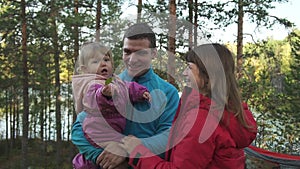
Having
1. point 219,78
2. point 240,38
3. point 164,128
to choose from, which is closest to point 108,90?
point 164,128

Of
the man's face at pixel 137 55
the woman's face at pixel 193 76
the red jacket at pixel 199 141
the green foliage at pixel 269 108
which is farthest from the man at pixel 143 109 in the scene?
the green foliage at pixel 269 108

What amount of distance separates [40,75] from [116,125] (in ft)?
55.2

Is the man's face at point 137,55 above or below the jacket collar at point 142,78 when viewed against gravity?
above

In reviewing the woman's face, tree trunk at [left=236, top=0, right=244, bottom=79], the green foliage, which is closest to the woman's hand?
the woman's face

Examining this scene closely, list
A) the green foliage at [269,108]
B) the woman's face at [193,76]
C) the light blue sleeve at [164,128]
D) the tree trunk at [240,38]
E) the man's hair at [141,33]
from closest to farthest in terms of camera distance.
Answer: the woman's face at [193,76] < the light blue sleeve at [164,128] < the man's hair at [141,33] < the green foliage at [269,108] < the tree trunk at [240,38]

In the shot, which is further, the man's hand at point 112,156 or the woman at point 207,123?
the man's hand at point 112,156

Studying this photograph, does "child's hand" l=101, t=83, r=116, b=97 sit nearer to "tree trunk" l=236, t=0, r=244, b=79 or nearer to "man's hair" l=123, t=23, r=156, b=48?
"man's hair" l=123, t=23, r=156, b=48

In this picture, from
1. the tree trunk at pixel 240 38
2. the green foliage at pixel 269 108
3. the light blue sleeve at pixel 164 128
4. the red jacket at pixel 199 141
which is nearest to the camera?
the red jacket at pixel 199 141

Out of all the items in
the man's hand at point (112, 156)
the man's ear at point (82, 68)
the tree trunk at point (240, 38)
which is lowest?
the man's hand at point (112, 156)

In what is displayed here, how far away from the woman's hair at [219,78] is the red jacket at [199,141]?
1.4 inches

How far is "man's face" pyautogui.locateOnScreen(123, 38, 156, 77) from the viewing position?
1606mm

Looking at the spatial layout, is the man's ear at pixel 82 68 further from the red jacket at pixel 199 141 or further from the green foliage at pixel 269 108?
the green foliage at pixel 269 108

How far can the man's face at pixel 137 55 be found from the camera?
1606 millimetres

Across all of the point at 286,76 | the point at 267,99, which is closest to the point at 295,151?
the point at 267,99
